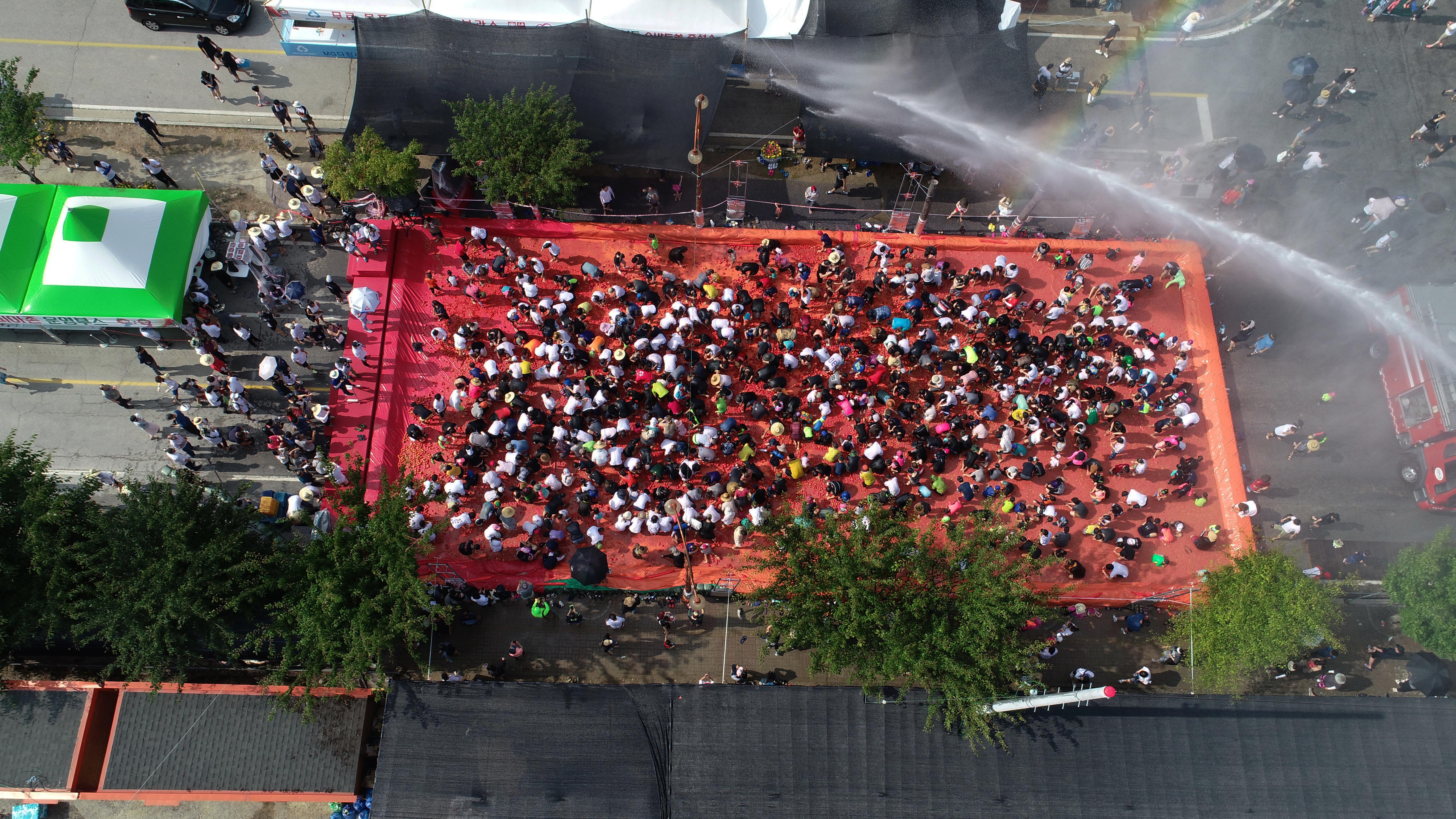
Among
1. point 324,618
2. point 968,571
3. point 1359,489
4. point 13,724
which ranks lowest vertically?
point 13,724

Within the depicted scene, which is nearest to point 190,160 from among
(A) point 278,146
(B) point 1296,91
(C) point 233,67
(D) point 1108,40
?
(A) point 278,146

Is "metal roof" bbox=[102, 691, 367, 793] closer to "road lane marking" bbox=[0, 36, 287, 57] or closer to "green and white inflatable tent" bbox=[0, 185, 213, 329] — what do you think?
"green and white inflatable tent" bbox=[0, 185, 213, 329]

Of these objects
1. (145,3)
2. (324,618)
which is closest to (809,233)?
(324,618)

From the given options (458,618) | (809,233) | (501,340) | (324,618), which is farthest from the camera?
(809,233)

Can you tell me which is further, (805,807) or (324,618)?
(805,807)

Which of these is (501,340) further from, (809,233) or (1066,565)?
(1066,565)

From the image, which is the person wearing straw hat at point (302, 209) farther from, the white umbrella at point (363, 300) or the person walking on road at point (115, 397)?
the person walking on road at point (115, 397)

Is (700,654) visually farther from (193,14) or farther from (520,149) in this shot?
(193,14)

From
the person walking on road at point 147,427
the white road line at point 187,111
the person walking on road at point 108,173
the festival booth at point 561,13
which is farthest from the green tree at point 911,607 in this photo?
the person walking on road at point 108,173
